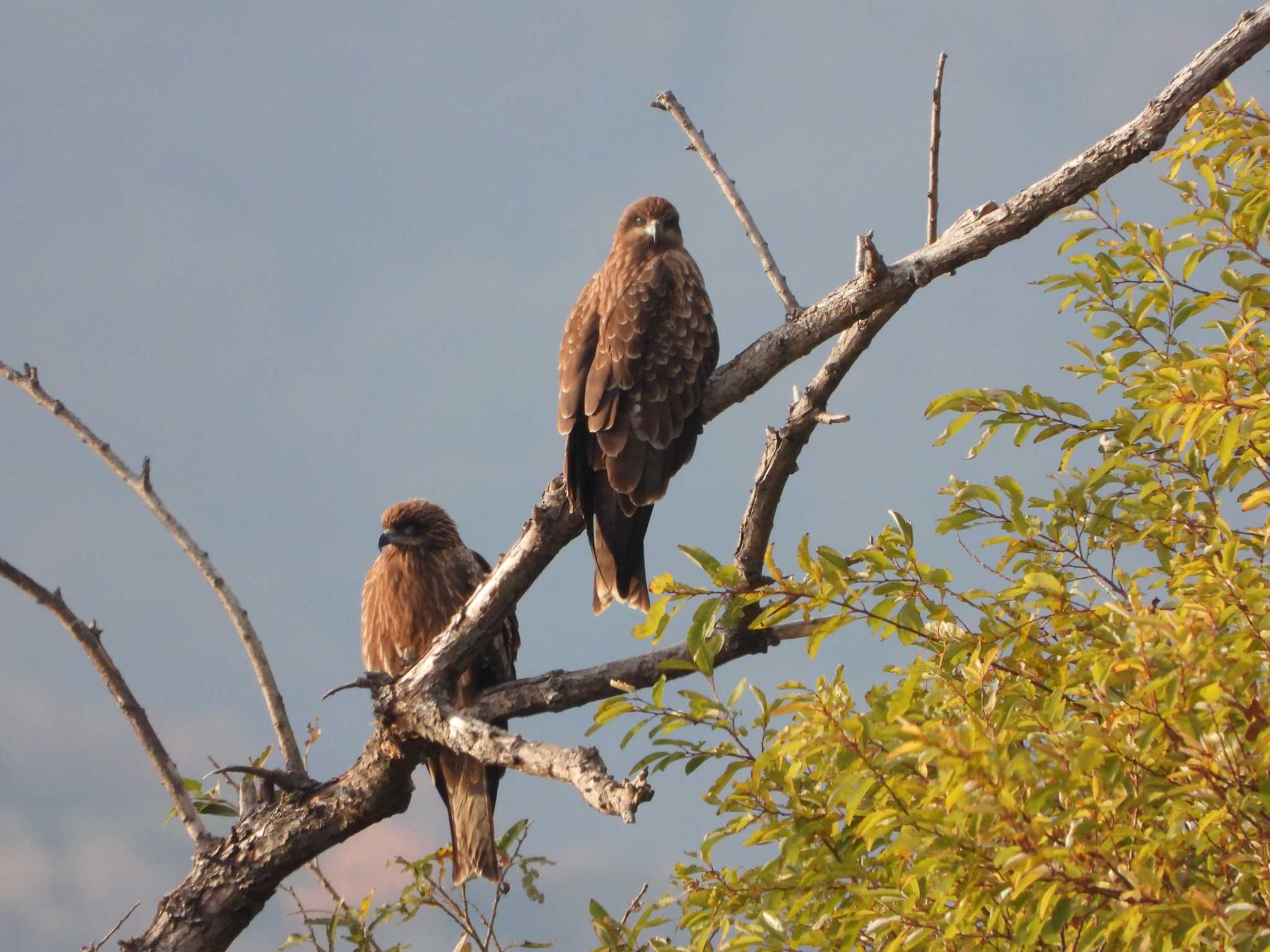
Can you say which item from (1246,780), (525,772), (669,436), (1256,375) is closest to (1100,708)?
(1246,780)

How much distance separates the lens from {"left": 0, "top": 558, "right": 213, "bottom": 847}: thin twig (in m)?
4.58

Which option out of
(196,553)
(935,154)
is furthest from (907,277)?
(196,553)

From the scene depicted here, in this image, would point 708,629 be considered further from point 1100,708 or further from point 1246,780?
point 1246,780

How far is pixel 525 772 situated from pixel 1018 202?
231cm

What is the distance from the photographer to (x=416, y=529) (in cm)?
629

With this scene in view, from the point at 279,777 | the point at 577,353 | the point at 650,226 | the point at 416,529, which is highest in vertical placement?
the point at 650,226

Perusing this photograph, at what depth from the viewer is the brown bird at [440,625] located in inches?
218

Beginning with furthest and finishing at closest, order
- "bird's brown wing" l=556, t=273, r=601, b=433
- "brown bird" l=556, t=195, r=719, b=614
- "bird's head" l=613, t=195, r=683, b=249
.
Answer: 1. "bird's head" l=613, t=195, r=683, b=249
2. "bird's brown wing" l=556, t=273, r=601, b=433
3. "brown bird" l=556, t=195, r=719, b=614

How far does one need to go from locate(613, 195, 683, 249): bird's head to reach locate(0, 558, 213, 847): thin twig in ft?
9.39

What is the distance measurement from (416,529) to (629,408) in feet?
5.29

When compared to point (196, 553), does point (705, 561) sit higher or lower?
lower

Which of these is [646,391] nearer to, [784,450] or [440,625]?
[784,450]

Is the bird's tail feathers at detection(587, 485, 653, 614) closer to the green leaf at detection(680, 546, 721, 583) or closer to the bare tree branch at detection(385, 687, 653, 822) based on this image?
the bare tree branch at detection(385, 687, 653, 822)

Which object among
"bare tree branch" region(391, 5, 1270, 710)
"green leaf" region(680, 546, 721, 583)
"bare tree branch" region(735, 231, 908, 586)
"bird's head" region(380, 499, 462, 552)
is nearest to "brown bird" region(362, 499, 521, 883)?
"bird's head" region(380, 499, 462, 552)
